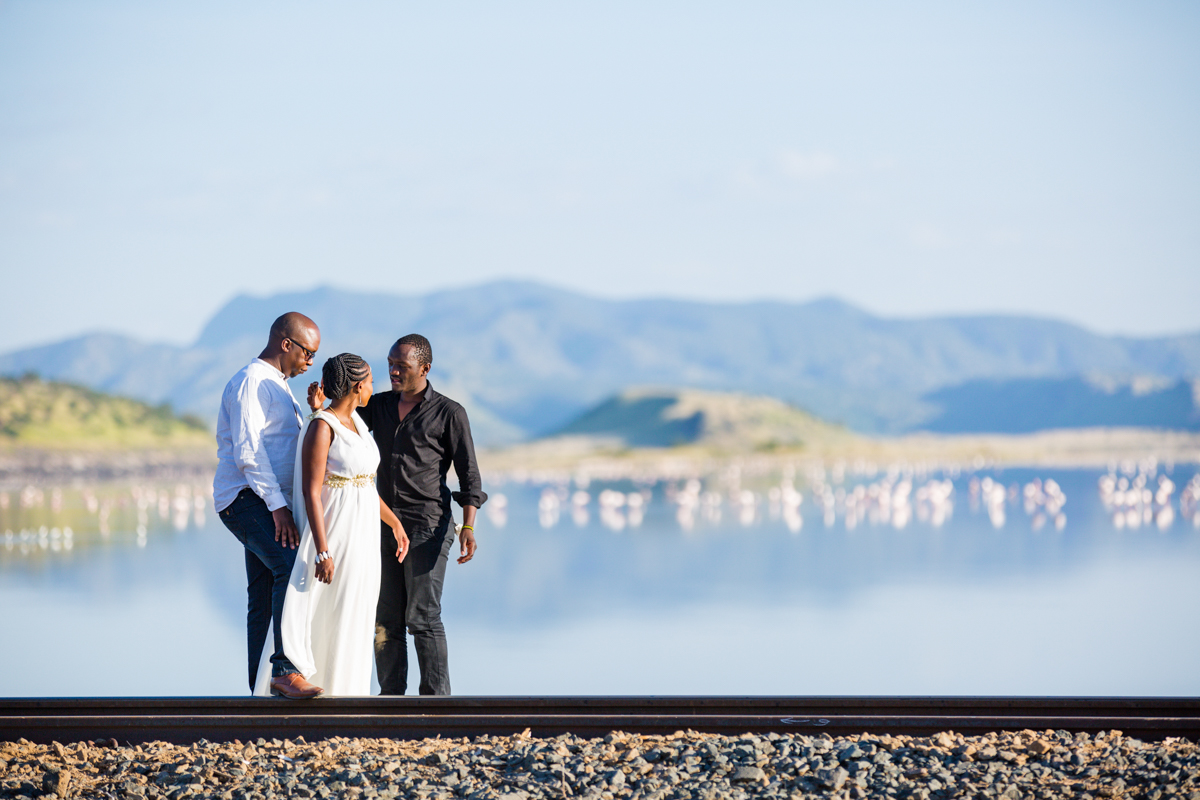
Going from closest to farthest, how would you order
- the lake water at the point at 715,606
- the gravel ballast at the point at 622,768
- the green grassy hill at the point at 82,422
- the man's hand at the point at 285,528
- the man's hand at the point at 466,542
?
the gravel ballast at the point at 622,768 < the man's hand at the point at 285,528 < the man's hand at the point at 466,542 < the lake water at the point at 715,606 < the green grassy hill at the point at 82,422

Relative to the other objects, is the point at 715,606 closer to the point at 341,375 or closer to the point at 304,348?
the point at 304,348

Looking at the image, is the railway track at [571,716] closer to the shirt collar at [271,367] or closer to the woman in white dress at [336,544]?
the woman in white dress at [336,544]

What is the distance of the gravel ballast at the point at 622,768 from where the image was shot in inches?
192

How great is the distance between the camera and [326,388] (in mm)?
5750

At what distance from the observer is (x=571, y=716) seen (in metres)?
5.61

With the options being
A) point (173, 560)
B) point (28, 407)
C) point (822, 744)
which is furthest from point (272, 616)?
point (28, 407)

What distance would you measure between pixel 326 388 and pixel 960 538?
19.1 m

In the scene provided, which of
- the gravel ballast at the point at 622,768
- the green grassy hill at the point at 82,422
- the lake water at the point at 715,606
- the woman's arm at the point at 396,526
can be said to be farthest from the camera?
the green grassy hill at the point at 82,422

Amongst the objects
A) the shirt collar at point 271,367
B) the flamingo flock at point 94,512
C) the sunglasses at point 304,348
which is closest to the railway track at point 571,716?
the shirt collar at point 271,367

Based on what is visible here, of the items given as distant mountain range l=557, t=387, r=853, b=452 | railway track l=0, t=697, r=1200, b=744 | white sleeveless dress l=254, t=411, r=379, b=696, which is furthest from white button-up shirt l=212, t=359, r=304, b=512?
distant mountain range l=557, t=387, r=853, b=452

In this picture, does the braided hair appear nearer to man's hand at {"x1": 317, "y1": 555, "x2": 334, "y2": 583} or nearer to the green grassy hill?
man's hand at {"x1": 317, "y1": 555, "x2": 334, "y2": 583}

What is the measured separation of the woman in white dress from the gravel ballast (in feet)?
1.61

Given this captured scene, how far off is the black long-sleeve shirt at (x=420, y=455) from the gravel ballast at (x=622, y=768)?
1.25 meters

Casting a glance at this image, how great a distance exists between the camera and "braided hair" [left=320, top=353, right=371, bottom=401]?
5.72 metres
